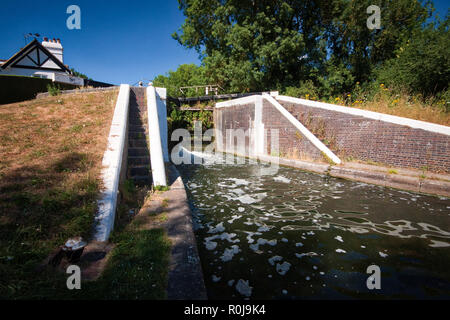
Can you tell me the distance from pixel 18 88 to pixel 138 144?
11.9 m

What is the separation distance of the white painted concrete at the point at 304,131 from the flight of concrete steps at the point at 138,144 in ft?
18.5

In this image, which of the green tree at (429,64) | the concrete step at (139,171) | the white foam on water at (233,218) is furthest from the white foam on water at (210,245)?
the green tree at (429,64)

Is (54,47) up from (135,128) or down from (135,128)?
up

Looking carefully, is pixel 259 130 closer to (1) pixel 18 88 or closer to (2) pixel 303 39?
(2) pixel 303 39

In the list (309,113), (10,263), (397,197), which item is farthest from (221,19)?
(10,263)

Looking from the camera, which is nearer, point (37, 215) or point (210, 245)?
point (37, 215)

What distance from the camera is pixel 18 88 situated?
484 inches

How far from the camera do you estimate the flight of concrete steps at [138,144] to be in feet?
16.9

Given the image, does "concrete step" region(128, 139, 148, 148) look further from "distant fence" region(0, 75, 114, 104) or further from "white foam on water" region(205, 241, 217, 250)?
"distant fence" region(0, 75, 114, 104)

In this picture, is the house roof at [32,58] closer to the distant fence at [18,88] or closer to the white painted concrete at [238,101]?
the distant fence at [18,88]

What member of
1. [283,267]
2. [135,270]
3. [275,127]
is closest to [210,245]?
[283,267]
